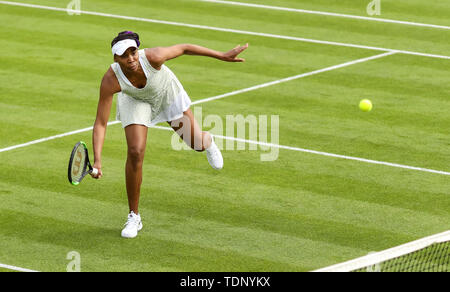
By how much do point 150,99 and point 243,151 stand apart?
10.2ft

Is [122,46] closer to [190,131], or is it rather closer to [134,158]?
[134,158]

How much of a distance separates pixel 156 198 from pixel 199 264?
80.9 inches

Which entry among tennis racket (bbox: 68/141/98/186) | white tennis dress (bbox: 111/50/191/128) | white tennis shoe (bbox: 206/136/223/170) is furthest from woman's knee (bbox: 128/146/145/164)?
white tennis shoe (bbox: 206/136/223/170)

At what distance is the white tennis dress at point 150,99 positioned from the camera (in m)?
10.5

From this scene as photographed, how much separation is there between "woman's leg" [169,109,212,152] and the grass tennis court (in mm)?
666

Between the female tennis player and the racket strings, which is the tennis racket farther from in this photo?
the female tennis player

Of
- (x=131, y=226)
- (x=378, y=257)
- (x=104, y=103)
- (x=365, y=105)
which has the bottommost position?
(x=378, y=257)

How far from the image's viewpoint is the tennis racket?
32.2 feet

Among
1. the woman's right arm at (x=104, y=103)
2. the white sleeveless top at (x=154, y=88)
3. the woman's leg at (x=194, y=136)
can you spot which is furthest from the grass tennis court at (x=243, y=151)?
the white sleeveless top at (x=154, y=88)

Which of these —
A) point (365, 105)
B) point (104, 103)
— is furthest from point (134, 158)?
point (365, 105)

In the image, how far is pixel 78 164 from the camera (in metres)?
10.0

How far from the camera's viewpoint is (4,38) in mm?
19375

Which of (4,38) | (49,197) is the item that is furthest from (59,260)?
(4,38)
